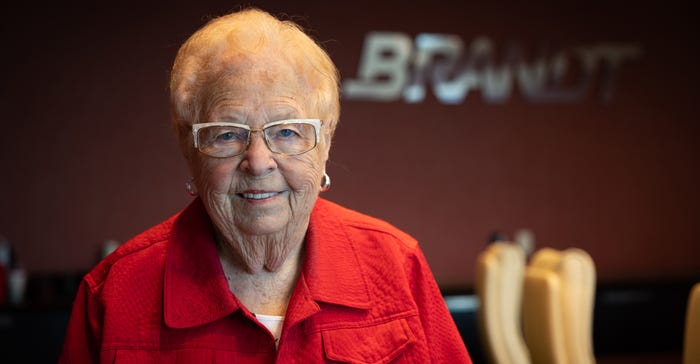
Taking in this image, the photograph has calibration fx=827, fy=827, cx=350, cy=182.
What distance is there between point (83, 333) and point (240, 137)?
49 centimetres

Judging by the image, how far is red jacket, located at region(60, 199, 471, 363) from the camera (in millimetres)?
1460

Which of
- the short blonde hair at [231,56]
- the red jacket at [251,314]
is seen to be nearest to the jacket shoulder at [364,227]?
the red jacket at [251,314]

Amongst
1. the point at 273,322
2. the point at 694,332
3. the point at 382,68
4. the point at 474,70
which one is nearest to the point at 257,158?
the point at 273,322

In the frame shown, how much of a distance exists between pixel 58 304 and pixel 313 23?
2.43m

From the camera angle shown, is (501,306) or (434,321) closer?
(434,321)

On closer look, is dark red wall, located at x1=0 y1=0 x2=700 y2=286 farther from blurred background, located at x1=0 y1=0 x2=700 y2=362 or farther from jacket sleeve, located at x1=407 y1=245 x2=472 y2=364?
jacket sleeve, located at x1=407 y1=245 x2=472 y2=364

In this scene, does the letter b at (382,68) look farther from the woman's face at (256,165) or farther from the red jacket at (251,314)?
the woman's face at (256,165)

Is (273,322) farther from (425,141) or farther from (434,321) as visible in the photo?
(425,141)

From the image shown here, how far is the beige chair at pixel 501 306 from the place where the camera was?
3652 mm

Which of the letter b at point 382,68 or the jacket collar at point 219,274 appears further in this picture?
the letter b at point 382,68

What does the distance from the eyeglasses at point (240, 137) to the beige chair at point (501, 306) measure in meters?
2.41

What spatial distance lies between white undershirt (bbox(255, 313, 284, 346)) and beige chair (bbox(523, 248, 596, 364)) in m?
1.70

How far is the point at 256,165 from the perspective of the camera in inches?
55.0

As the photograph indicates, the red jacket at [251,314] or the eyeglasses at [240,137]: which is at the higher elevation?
the eyeglasses at [240,137]
